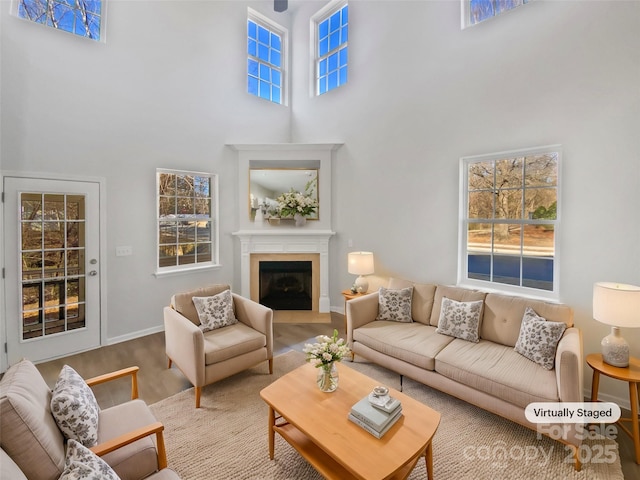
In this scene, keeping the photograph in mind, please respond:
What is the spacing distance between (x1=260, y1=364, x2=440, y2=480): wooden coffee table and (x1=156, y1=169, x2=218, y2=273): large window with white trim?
10.3 feet

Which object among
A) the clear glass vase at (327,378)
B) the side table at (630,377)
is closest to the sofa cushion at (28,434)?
the clear glass vase at (327,378)

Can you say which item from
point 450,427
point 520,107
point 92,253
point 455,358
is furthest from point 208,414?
point 520,107

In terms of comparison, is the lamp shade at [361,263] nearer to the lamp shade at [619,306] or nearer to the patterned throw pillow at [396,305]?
the patterned throw pillow at [396,305]

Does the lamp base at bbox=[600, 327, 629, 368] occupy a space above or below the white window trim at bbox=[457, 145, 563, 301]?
below

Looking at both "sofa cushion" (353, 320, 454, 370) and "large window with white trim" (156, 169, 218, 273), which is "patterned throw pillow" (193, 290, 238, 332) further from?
"large window with white trim" (156, 169, 218, 273)

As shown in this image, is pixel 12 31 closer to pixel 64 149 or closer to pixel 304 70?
pixel 64 149

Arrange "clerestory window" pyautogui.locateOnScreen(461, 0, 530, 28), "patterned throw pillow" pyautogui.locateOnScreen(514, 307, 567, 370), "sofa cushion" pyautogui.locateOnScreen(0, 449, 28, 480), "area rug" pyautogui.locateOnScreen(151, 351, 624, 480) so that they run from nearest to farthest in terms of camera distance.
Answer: "sofa cushion" pyautogui.locateOnScreen(0, 449, 28, 480), "area rug" pyautogui.locateOnScreen(151, 351, 624, 480), "patterned throw pillow" pyautogui.locateOnScreen(514, 307, 567, 370), "clerestory window" pyautogui.locateOnScreen(461, 0, 530, 28)

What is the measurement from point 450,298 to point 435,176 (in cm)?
158

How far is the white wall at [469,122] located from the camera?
264 cm

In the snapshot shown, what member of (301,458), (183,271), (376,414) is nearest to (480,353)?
(376,414)

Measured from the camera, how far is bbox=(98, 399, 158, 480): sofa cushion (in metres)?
1.54

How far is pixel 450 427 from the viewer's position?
2367 millimetres

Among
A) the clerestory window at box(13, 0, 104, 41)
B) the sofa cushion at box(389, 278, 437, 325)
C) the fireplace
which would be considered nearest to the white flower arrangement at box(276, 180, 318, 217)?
the fireplace

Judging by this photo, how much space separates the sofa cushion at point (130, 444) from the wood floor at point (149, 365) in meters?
0.98
